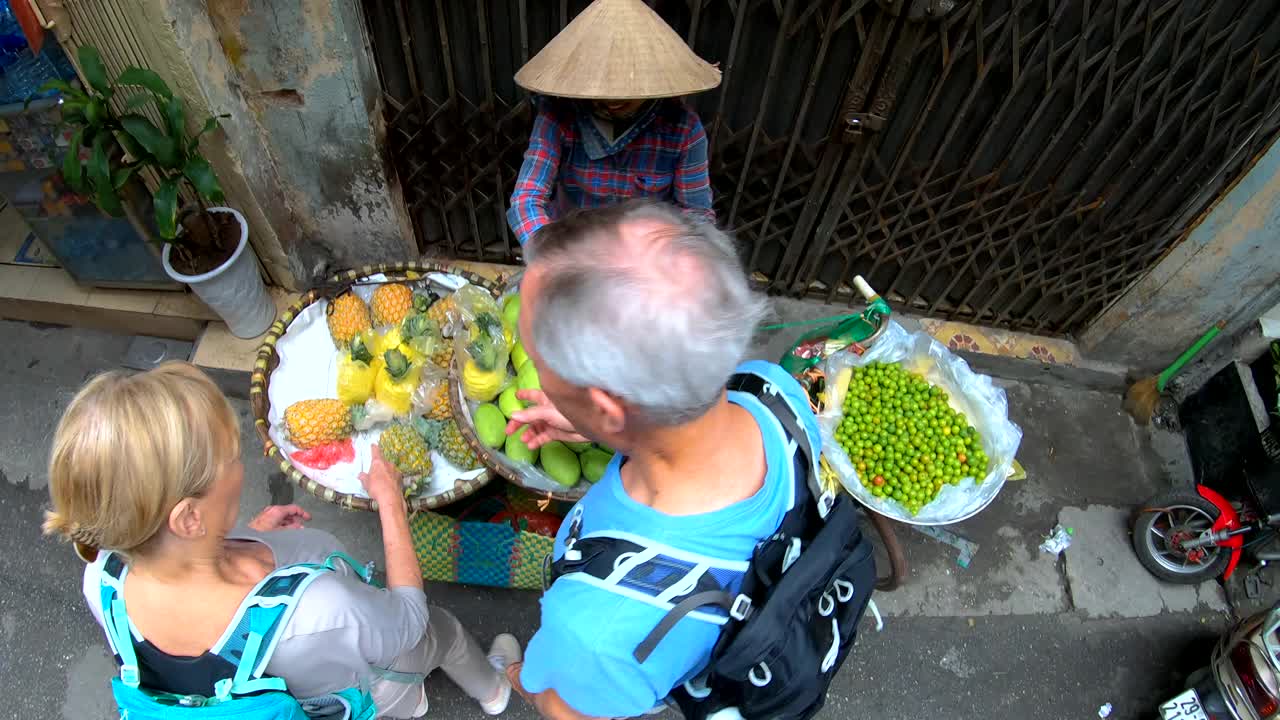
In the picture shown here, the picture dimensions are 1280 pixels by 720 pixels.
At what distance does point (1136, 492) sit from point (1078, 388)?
642mm

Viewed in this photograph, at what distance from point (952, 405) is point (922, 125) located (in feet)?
3.91

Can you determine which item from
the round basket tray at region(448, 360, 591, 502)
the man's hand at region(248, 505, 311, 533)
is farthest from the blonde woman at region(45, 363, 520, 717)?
the round basket tray at region(448, 360, 591, 502)

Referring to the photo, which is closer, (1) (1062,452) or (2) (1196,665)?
(2) (1196,665)

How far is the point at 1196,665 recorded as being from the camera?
3.14 m

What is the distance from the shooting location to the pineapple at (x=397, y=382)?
8.29ft

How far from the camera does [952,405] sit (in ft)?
9.21

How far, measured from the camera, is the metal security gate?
254cm

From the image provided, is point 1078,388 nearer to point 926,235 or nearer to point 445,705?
point 926,235

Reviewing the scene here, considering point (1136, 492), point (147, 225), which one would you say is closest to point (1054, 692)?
point (1136, 492)

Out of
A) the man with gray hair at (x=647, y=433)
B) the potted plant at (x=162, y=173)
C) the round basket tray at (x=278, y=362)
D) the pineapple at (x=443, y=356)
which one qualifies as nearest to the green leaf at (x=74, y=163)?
the potted plant at (x=162, y=173)

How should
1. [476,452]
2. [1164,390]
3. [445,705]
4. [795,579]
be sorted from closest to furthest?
[795,579] → [476,452] → [445,705] → [1164,390]

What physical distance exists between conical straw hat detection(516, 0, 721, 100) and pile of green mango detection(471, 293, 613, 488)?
824 millimetres

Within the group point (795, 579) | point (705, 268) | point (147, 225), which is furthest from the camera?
point (147, 225)

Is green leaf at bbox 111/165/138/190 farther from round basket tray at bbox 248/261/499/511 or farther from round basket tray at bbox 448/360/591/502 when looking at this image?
round basket tray at bbox 448/360/591/502
